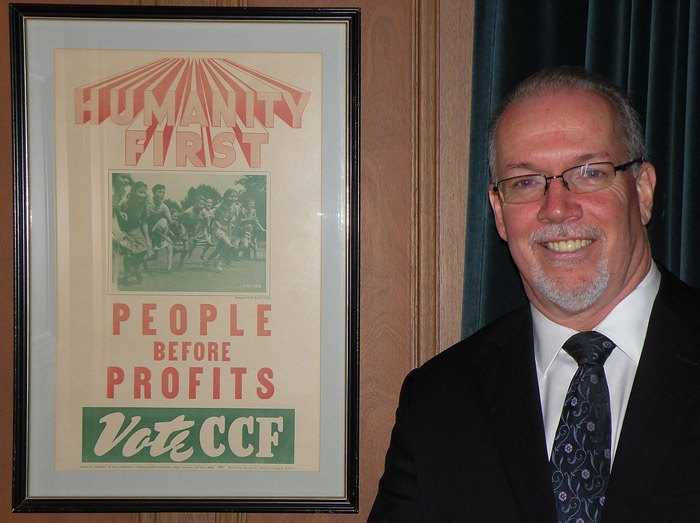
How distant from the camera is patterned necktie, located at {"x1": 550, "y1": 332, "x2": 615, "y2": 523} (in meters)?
1.39

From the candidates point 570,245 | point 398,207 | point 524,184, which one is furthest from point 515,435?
point 398,207

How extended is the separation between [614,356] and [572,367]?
88 mm

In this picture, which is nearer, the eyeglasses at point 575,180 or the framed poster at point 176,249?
the eyeglasses at point 575,180

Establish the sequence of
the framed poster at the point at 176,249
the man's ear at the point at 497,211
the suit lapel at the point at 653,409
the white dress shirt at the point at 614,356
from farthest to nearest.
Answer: the framed poster at the point at 176,249, the man's ear at the point at 497,211, the white dress shirt at the point at 614,356, the suit lapel at the point at 653,409

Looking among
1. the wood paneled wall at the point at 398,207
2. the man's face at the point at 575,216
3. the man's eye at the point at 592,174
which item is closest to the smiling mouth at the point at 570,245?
the man's face at the point at 575,216

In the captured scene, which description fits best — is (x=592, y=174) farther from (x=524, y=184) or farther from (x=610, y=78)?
(x=610, y=78)

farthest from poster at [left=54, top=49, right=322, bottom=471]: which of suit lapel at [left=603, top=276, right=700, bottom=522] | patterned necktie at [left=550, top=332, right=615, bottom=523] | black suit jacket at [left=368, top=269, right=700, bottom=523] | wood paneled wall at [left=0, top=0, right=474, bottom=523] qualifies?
suit lapel at [left=603, top=276, right=700, bottom=522]

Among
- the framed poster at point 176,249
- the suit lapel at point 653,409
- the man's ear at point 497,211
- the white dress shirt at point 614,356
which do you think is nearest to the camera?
the suit lapel at point 653,409

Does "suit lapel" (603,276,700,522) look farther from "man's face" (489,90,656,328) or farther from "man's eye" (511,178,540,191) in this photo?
"man's eye" (511,178,540,191)

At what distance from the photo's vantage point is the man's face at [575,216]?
148cm

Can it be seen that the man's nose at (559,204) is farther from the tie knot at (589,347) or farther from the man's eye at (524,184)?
the tie knot at (589,347)

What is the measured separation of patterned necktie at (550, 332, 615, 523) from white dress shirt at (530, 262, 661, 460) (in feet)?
0.08

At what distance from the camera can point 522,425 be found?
4.96ft

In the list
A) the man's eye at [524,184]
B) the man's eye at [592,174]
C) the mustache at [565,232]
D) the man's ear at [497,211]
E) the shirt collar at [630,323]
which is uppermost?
the man's eye at [592,174]
